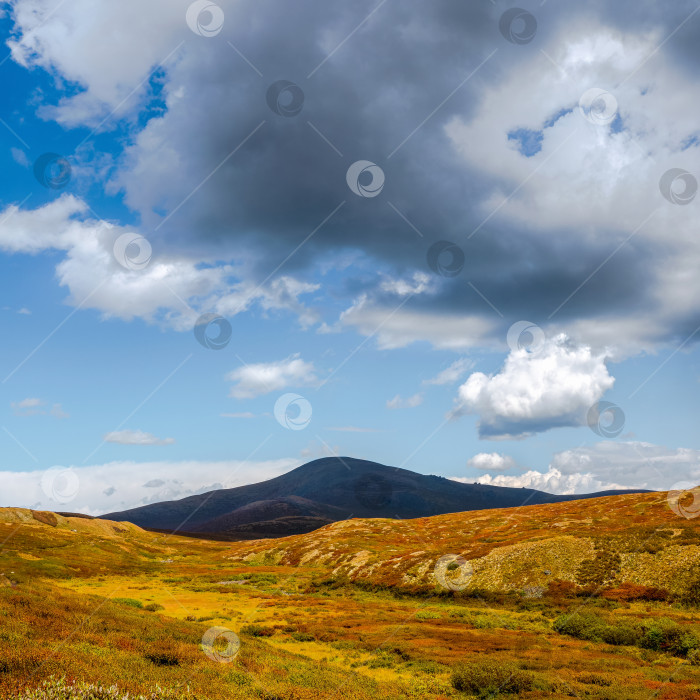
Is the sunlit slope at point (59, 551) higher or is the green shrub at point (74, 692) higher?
the green shrub at point (74, 692)

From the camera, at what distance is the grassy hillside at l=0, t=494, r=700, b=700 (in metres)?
14.5

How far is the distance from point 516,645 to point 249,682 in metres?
19.8

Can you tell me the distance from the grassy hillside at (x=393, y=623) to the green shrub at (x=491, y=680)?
7 centimetres

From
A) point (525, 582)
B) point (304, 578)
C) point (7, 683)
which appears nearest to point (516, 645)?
point (525, 582)

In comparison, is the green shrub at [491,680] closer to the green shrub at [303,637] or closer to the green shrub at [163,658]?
the green shrub at [163,658]

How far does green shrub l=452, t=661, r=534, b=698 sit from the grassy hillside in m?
0.07

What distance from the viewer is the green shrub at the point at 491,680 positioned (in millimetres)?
18812

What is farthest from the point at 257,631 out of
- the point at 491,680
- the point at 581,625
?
the point at 581,625

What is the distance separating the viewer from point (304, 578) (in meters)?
69.2

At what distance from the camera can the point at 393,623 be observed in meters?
35.6

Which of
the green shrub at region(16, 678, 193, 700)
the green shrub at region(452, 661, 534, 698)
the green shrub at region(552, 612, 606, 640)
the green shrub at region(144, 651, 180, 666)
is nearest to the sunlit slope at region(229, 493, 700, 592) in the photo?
the green shrub at region(552, 612, 606, 640)

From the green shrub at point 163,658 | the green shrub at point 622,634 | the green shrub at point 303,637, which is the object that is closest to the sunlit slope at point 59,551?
the green shrub at point 303,637

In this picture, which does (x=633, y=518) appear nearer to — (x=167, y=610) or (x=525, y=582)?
(x=525, y=582)

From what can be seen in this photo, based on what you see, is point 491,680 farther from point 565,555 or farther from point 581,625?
point 565,555
